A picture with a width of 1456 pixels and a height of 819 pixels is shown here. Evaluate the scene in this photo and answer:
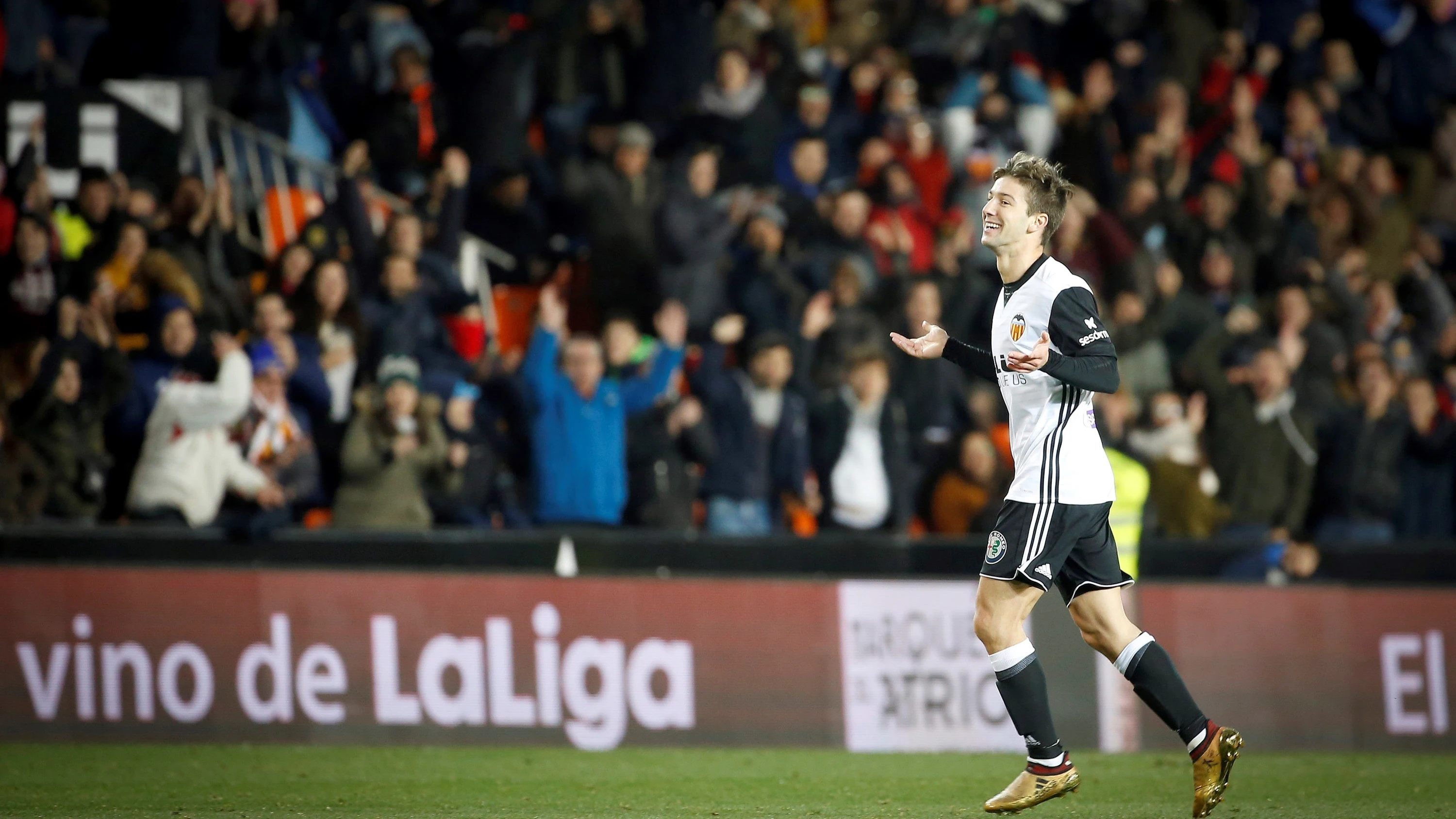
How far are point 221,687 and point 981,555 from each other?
14.6 ft

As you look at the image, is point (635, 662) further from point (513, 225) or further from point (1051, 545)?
point (1051, 545)

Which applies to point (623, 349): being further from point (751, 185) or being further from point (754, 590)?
point (751, 185)

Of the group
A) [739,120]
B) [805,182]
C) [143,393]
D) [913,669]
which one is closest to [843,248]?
[805,182]

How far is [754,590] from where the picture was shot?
1087cm

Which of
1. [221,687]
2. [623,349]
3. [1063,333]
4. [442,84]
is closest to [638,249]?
[623,349]

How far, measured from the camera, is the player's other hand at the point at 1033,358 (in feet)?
20.7

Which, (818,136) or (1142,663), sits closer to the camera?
(1142,663)

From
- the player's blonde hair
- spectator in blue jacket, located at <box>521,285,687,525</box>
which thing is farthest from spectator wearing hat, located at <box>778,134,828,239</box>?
the player's blonde hair

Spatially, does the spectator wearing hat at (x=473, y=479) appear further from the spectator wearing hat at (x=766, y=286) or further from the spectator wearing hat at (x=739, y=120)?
the spectator wearing hat at (x=739, y=120)

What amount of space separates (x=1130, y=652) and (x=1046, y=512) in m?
0.63

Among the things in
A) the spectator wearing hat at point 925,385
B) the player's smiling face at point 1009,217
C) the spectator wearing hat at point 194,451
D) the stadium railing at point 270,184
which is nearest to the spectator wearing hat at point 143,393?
the spectator wearing hat at point 194,451

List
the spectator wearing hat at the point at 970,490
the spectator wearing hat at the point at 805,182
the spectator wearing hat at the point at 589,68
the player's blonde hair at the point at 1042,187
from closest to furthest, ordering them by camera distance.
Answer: the player's blonde hair at the point at 1042,187 → the spectator wearing hat at the point at 970,490 → the spectator wearing hat at the point at 805,182 → the spectator wearing hat at the point at 589,68

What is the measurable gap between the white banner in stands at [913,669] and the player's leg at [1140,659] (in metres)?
3.92

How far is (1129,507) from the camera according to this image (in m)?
11.7
